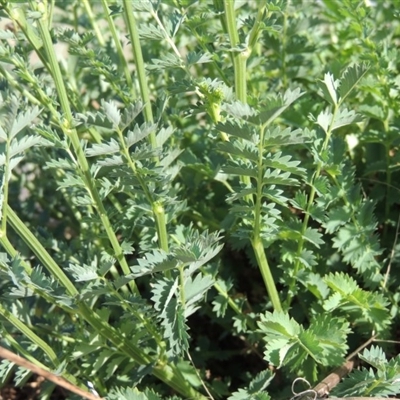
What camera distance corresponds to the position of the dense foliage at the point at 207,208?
0.94 meters

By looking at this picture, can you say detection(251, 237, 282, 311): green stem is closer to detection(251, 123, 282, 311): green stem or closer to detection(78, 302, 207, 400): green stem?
detection(251, 123, 282, 311): green stem

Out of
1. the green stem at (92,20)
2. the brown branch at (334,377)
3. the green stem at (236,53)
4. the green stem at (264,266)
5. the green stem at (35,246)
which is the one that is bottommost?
the brown branch at (334,377)

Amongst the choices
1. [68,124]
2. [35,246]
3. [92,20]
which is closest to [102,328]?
[35,246]

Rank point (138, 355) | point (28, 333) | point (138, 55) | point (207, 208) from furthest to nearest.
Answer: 1. point (207, 208)
2. point (138, 355)
3. point (28, 333)
4. point (138, 55)

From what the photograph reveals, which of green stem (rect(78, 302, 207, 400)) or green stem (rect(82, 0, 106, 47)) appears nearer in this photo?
green stem (rect(78, 302, 207, 400))

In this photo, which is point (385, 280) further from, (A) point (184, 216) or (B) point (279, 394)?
(A) point (184, 216)

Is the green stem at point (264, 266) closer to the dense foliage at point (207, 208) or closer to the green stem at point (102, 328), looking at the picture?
the dense foliage at point (207, 208)

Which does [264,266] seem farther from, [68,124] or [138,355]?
[68,124]

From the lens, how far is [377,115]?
1296 millimetres

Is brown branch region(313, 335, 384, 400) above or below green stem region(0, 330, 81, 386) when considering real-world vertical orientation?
below

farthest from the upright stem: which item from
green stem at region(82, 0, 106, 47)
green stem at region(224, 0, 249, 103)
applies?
green stem at region(82, 0, 106, 47)

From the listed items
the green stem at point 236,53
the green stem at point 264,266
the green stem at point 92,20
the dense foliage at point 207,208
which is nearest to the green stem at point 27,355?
the dense foliage at point 207,208

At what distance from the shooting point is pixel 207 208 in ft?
4.48

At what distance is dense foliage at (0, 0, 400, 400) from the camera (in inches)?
37.1
